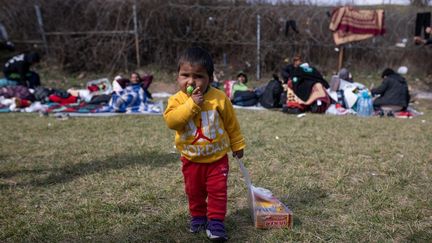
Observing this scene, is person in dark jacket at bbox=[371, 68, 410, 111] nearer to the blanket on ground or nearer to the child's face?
the blanket on ground

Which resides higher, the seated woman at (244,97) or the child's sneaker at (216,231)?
the child's sneaker at (216,231)

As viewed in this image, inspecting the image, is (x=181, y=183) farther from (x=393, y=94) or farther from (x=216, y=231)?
(x=393, y=94)

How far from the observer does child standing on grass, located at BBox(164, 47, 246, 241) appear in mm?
2457

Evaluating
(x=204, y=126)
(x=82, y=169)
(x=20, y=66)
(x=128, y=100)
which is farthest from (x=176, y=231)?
(x=20, y=66)

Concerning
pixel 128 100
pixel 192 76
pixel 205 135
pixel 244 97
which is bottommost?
pixel 244 97

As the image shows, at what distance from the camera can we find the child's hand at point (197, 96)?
2.40m

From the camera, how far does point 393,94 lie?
818 cm

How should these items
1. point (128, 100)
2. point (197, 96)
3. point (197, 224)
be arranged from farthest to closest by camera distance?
point (128, 100) < point (197, 224) < point (197, 96)

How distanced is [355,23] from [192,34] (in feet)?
16.7

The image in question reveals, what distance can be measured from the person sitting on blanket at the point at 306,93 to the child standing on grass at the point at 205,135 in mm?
5502

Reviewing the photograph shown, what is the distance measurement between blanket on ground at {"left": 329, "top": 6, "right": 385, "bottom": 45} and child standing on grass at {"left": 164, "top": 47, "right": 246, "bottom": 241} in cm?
934

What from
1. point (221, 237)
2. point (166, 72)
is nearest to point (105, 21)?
point (166, 72)

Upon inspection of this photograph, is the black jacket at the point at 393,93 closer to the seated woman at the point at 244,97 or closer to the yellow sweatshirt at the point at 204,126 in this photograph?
the seated woman at the point at 244,97

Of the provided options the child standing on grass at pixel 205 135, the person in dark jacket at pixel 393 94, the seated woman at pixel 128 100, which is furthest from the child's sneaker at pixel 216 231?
the person in dark jacket at pixel 393 94
